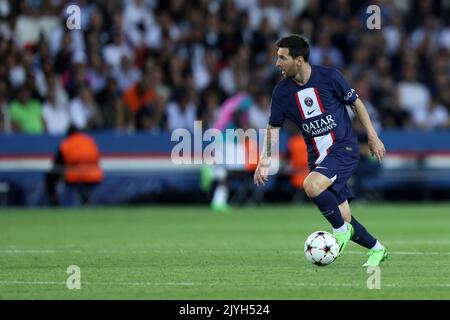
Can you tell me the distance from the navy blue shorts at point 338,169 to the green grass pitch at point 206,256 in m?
0.75

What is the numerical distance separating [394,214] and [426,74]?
5.53 m

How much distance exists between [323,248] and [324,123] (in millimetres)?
1214

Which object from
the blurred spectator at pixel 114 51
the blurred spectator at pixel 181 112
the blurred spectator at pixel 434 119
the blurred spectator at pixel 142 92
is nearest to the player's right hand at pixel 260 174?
the blurred spectator at pixel 181 112

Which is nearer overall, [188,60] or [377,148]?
[377,148]

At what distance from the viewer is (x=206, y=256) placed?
13.2 m

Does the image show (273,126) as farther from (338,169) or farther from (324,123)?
(338,169)

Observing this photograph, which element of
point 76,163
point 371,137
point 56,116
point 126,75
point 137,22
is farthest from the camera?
point 137,22

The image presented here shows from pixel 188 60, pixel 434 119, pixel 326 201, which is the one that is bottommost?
pixel 434 119

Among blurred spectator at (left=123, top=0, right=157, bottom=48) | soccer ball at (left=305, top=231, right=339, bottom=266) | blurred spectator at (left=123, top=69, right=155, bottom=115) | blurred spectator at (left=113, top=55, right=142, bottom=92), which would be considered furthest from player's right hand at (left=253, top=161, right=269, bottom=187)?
blurred spectator at (left=123, top=0, right=157, bottom=48)


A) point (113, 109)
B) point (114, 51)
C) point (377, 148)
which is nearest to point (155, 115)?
point (113, 109)

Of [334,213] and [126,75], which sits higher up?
[126,75]

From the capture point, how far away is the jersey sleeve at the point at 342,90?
1180 centimetres
